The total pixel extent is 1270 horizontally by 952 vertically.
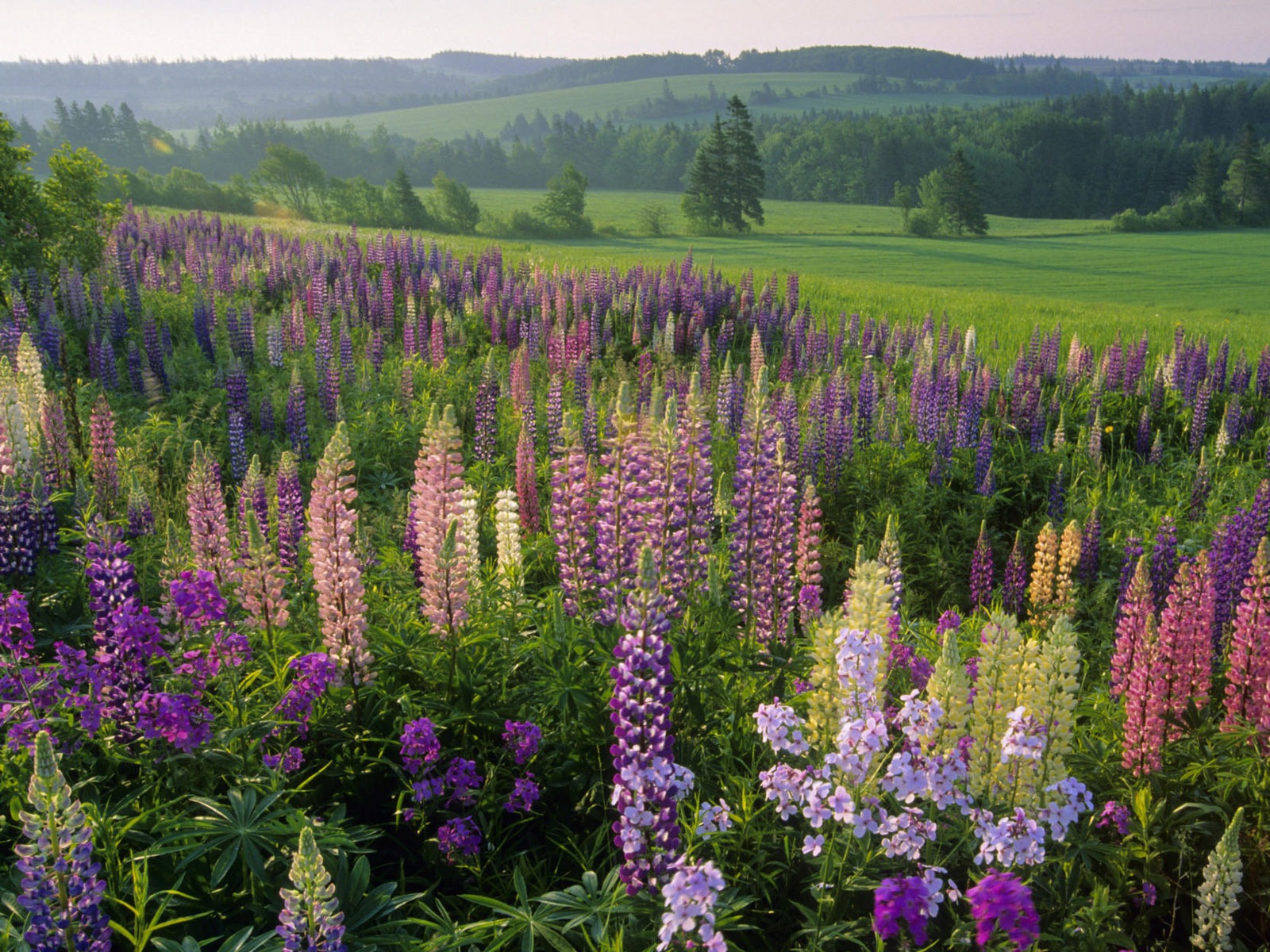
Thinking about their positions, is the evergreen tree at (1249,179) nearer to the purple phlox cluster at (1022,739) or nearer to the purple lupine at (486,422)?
the purple lupine at (486,422)

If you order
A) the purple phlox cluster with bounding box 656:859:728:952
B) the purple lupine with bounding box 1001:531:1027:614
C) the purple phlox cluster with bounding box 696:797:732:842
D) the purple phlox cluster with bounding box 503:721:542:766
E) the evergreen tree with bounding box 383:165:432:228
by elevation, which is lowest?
the purple lupine with bounding box 1001:531:1027:614

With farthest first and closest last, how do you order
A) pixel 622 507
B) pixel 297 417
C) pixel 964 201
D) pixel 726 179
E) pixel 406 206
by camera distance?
pixel 964 201 < pixel 726 179 < pixel 406 206 < pixel 297 417 < pixel 622 507

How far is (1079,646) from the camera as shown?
648cm

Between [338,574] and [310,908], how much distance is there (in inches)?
75.9

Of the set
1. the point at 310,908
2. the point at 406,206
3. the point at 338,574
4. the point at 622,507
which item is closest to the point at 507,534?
the point at 622,507

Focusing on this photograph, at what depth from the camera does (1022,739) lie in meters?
2.87

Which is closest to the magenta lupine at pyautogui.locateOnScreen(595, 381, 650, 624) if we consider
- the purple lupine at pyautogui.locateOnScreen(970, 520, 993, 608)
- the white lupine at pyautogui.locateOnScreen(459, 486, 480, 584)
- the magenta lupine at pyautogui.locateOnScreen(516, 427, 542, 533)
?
the white lupine at pyautogui.locateOnScreen(459, 486, 480, 584)

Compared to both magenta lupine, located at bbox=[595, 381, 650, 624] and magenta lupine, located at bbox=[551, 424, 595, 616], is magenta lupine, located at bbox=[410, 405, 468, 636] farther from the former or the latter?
magenta lupine, located at bbox=[595, 381, 650, 624]

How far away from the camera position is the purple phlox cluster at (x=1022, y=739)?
9.39ft

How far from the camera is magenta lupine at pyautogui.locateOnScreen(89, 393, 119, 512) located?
6.76 m

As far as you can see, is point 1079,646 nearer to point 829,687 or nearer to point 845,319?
point 829,687

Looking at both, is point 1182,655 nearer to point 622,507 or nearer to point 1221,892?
point 1221,892

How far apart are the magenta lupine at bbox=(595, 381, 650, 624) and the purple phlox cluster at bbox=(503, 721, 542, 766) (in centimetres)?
87

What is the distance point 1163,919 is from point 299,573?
521 centimetres
